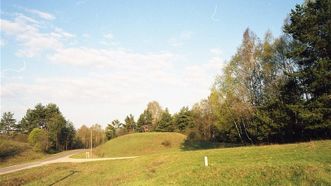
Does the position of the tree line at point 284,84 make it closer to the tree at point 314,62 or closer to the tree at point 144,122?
the tree at point 314,62

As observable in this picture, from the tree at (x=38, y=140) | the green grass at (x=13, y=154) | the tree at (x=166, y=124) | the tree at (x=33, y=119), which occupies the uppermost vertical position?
the tree at (x=33, y=119)

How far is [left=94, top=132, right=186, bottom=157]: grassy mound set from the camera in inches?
2338

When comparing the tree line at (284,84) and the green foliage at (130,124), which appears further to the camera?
the green foliage at (130,124)

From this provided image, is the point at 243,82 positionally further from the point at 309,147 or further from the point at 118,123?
the point at 118,123

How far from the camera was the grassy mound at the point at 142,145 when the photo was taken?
59.4 m

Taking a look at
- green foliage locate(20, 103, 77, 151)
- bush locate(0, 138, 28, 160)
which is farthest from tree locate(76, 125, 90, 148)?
bush locate(0, 138, 28, 160)

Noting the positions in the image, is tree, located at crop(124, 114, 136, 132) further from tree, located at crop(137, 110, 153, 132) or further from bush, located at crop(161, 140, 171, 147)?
bush, located at crop(161, 140, 171, 147)

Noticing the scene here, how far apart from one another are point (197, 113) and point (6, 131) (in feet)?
243

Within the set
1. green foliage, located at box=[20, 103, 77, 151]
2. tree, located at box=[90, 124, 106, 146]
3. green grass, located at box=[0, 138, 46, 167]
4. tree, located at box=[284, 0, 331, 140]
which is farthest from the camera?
tree, located at box=[90, 124, 106, 146]

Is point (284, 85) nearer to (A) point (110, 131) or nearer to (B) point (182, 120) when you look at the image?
(B) point (182, 120)

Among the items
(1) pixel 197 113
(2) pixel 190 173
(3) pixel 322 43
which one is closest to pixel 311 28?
(3) pixel 322 43

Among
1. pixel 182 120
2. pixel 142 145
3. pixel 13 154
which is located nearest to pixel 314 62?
pixel 142 145

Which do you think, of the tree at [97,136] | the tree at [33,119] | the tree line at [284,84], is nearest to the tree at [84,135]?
the tree at [97,136]

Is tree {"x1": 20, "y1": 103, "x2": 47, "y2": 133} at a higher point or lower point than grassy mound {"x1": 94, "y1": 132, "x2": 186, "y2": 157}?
higher
